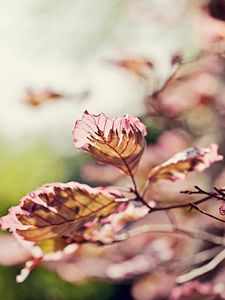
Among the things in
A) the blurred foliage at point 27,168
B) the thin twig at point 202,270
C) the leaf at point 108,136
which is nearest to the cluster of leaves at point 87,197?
the leaf at point 108,136

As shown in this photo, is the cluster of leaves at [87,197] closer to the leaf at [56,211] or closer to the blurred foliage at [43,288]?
the leaf at [56,211]

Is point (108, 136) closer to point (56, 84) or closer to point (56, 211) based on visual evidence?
point (56, 211)

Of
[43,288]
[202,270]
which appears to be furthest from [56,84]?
[202,270]

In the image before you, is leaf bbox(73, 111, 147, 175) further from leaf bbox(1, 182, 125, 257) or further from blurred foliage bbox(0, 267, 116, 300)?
blurred foliage bbox(0, 267, 116, 300)

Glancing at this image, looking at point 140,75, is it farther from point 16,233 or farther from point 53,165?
point 53,165

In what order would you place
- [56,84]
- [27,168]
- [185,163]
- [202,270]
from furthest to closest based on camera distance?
[27,168], [56,84], [202,270], [185,163]

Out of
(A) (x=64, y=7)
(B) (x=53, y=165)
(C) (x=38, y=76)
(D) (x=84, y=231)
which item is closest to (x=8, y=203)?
(C) (x=38, y=76)
